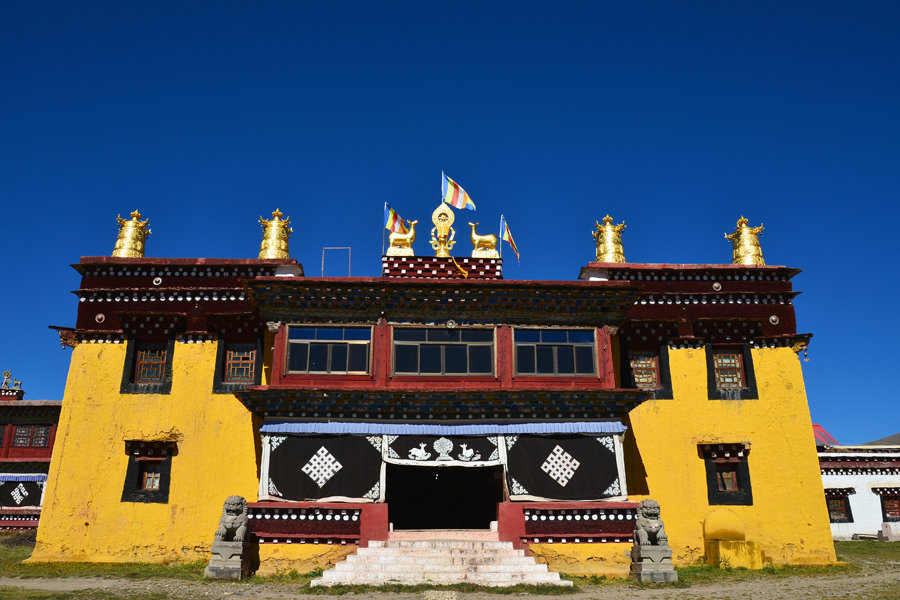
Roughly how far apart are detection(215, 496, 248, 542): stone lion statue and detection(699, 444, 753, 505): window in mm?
12538

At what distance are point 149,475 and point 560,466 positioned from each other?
11.3 m

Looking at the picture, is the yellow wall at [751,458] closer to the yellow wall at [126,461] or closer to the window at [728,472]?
the window at [728,472]

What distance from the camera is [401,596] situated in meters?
14.1

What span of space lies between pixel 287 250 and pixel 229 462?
731 centimetres

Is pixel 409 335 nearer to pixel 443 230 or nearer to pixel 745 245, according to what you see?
pixel 443 230

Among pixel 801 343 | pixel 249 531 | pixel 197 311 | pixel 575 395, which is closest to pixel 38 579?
pixel 249 531

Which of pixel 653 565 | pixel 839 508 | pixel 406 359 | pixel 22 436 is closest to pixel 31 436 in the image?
pixel 22 436

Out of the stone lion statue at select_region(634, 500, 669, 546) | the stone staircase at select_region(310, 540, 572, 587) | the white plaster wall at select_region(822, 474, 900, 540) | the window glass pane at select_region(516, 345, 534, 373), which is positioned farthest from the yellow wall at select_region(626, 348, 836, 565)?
the white plaster wall at select_region(822, 474, 900, 540)

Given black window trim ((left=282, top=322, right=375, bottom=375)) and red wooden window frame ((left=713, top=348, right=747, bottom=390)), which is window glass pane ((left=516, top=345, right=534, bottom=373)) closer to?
black window trim ((left=282, top=322, right=375, bottom=375))

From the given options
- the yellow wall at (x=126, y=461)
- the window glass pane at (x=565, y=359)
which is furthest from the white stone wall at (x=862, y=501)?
the yellow wall at (x=126, y=461)

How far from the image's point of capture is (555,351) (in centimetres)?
1877

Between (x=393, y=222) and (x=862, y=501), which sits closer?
(x=393, y=222)

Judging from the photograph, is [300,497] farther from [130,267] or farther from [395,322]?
[130,267]

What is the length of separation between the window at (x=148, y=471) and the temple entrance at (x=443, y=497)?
253 inches
